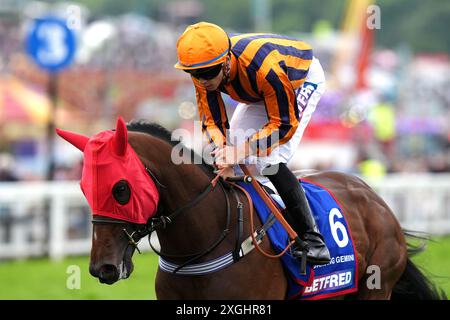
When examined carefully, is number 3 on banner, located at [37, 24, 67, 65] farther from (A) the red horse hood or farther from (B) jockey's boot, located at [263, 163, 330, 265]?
(A) the red horse hood

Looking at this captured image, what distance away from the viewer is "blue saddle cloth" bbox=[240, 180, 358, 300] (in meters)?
4.27

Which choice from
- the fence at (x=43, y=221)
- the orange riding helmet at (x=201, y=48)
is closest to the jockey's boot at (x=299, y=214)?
the orange riding helmet at (x=201, y=48)

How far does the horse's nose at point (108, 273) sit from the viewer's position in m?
3.65

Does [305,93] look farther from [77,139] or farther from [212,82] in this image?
[77,139]

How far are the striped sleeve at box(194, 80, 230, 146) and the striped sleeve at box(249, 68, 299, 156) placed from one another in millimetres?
253

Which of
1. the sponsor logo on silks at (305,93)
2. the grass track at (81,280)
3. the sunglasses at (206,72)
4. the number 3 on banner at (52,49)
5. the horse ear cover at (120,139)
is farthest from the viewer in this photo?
the number 3 on banner at (52,49)

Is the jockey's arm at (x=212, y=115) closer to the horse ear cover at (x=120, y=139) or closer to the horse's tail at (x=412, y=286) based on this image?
the horse ear cover at (x=120, y=139)

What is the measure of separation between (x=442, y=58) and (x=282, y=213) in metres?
42.7

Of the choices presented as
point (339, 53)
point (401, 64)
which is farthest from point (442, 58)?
point (339, 53)

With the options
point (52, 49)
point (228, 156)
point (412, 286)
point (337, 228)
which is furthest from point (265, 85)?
point (52, 49)

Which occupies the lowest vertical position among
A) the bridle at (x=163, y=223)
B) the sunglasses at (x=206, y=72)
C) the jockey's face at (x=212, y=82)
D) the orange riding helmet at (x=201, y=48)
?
the bridle at (x=163, y=223)

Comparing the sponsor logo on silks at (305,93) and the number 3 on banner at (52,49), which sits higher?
the number 3 on banner at (52,49)

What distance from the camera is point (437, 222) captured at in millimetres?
13695

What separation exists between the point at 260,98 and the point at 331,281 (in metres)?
1.16
